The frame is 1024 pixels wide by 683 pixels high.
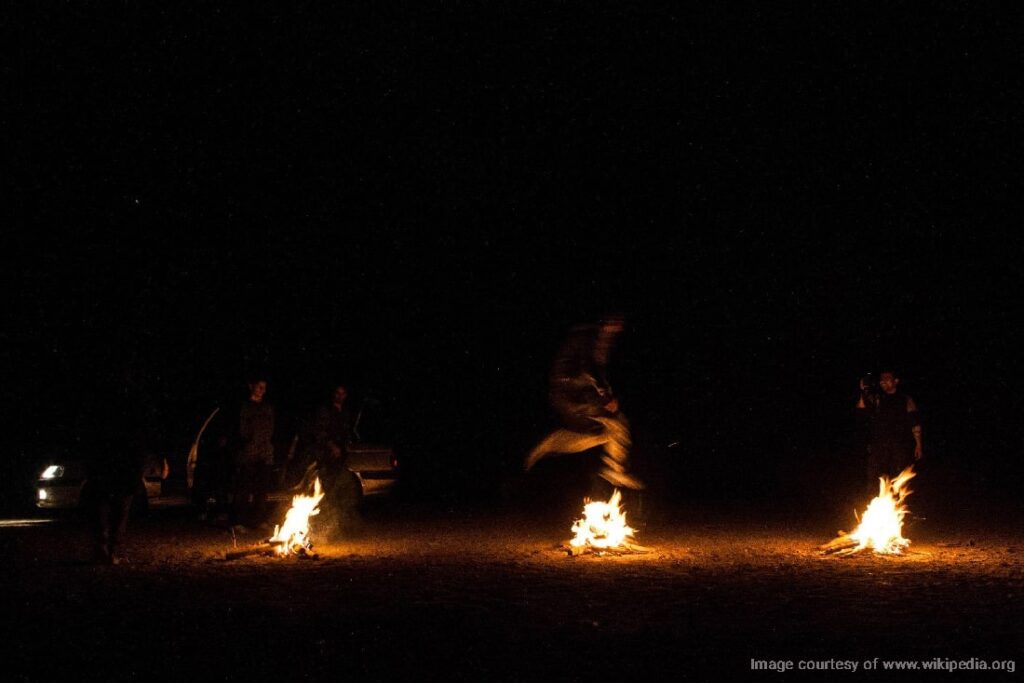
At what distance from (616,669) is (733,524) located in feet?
27.3

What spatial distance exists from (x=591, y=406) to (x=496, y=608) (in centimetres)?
327

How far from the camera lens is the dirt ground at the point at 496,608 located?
6.57 m

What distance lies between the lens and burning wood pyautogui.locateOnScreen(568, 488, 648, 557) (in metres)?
11.0

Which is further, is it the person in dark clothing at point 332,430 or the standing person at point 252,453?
the person in dark clothing at point 332,430

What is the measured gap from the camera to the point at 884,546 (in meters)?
10.9

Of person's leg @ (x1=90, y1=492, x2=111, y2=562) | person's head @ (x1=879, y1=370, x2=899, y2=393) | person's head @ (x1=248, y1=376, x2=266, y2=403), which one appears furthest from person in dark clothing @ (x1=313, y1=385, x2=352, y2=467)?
person's head @ (x1=879, y1=370, x2=899, y2=393)

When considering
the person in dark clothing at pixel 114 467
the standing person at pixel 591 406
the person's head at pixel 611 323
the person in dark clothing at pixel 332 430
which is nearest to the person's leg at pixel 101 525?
the person in dark clothing at pixel 114 467

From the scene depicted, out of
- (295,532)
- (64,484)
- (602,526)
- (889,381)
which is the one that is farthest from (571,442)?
(64,484)

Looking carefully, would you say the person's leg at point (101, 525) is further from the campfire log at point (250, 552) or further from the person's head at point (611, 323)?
the person's head at point (611, 323)

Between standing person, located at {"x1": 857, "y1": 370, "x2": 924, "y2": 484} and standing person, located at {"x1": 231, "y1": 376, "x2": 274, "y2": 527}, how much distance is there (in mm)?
6888

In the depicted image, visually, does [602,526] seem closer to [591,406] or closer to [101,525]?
[591,406]

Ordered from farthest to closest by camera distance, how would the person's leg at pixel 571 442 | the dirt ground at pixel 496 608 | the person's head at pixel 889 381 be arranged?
the person's head at pixel 889 381 → the person's leg at pixel 571 442 → the dirt ground at pixel 496 608

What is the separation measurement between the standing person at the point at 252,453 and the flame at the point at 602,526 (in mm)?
3798

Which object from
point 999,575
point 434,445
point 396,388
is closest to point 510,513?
point 434,445
